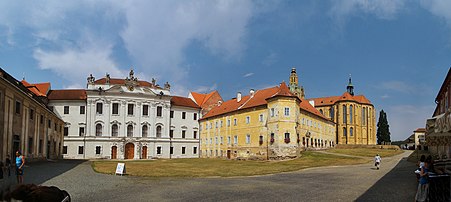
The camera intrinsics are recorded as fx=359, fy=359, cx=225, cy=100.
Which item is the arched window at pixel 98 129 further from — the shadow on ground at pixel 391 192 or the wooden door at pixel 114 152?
the shadow on ground at pixel 391 192

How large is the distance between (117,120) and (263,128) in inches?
1082

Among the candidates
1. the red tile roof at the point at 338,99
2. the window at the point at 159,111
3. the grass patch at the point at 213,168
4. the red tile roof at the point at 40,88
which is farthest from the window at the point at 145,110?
the red tile roof at the point at 338,99

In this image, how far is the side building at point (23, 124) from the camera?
89.6 ft

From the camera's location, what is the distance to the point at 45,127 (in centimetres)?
4375

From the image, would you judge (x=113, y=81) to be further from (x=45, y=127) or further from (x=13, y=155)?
(x=13, y=155)

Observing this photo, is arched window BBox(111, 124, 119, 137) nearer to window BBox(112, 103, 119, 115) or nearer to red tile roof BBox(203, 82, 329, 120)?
window BBox(112, 103, 119, 115)

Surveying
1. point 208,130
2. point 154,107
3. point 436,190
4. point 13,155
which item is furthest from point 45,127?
point 436,190

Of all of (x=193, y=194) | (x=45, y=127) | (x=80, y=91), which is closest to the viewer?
(x=193, y=194)

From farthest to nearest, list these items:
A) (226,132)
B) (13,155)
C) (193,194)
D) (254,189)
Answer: (226,132), (13,155), (254,189), (193,194)

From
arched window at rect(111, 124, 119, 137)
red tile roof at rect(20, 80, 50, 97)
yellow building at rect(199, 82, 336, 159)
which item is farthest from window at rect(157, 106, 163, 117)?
red tile roof at rect(20, 80, 50, 97)

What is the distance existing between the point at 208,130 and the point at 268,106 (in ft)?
67.1

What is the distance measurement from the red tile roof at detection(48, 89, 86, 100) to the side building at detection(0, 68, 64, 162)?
46.9 ft

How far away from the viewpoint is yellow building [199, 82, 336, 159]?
50656mm

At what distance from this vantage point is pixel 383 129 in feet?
359
